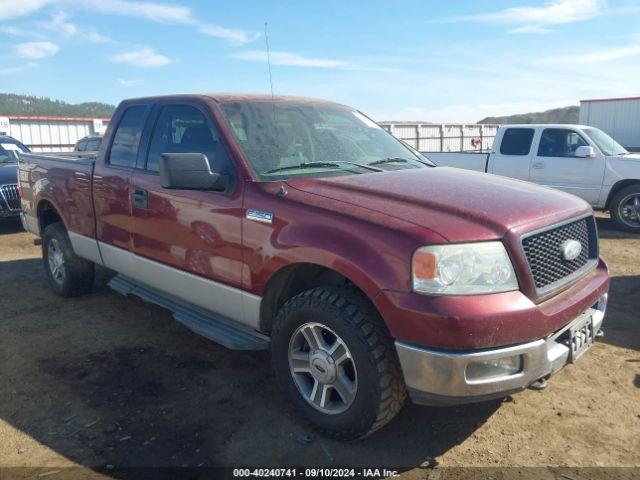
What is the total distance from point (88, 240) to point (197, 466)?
2907 millimetres

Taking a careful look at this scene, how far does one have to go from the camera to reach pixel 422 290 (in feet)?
8.51

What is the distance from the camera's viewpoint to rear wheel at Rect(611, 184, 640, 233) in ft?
30.2

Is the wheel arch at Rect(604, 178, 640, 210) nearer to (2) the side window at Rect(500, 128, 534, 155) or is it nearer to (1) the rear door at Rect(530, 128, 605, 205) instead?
(1) the rear door at Rect(530, 128, 605, 205)

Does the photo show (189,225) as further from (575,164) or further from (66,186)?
(575,164)

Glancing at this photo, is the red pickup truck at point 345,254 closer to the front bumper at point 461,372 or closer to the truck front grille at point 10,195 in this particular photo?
the front bumper at point 461,372

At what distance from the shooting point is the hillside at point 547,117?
61828mm

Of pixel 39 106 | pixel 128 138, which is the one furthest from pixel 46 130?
pixel 39 106

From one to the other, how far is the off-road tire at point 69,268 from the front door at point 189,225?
4.80 ft

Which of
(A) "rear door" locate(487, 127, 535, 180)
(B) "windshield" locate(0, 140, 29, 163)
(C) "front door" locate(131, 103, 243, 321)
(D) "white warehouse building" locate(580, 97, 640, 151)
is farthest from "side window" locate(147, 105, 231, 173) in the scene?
(D) "white warehouse building" locate(580, 97, 640, 151)

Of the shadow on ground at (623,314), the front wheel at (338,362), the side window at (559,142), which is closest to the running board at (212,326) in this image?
the front wheel at (338,362)

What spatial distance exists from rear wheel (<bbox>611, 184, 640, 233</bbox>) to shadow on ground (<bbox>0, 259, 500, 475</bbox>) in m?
7.23

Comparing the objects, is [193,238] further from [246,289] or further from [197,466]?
[197,466]

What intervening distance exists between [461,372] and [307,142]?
1973 mm

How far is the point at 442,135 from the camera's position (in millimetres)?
28891
